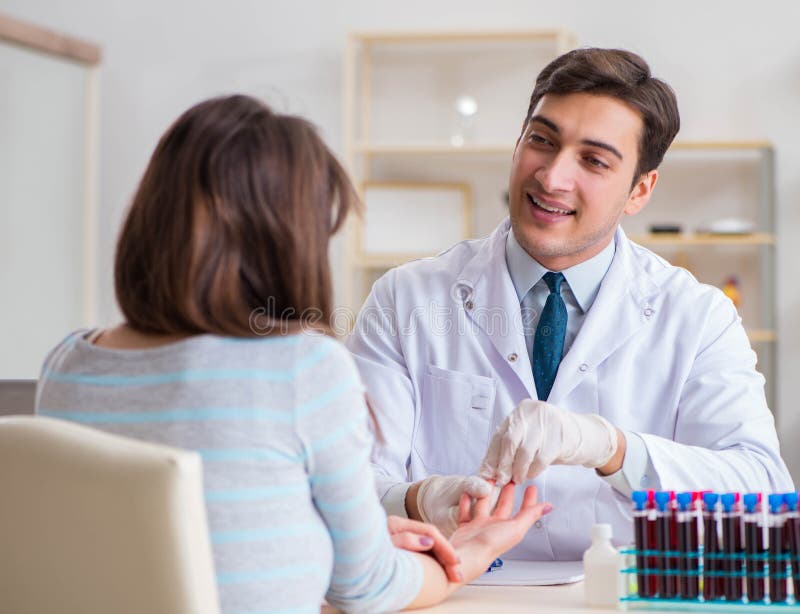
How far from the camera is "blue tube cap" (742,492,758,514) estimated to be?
3.77ft

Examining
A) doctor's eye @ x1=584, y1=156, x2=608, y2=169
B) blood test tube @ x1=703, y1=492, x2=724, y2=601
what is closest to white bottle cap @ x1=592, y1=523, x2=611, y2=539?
blood test tube @ x1=703, y1=492, x2=724, y2=601

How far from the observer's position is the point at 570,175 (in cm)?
184

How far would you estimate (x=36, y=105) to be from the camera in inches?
159

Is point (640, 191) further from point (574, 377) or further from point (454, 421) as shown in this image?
point (454, 421)

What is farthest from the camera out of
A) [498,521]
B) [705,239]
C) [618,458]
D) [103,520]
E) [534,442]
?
[705,239]

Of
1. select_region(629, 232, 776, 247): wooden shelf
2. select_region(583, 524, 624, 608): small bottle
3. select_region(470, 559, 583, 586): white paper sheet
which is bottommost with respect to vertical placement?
select_region(470, 559, 583, 586): white paper sheet

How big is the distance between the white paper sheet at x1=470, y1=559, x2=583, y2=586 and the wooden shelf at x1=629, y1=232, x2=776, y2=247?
255cm

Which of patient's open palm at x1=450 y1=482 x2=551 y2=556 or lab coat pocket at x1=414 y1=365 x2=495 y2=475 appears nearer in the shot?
patient's open palm at x1=450 y1=482 x2=551 y2=556

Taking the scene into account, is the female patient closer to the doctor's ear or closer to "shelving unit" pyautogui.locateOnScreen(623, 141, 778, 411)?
the doctor's ear

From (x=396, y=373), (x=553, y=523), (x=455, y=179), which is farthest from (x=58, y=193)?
(x=553, y=523)

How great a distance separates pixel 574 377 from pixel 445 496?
359mm

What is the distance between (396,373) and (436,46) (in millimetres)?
2710

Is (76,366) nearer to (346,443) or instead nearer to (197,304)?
(197,304)

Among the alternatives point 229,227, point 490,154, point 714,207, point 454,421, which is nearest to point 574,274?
point 454,421
